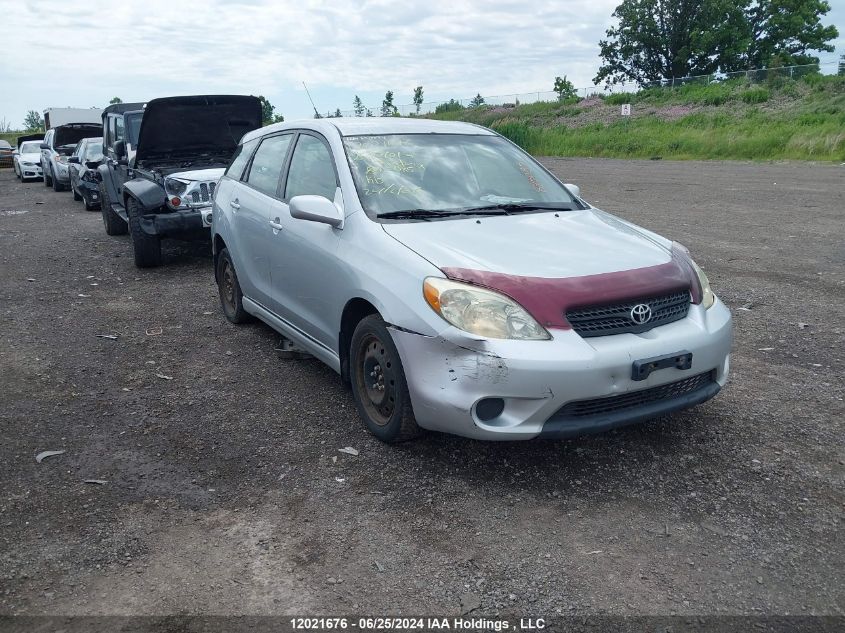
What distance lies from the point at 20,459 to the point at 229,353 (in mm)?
2029

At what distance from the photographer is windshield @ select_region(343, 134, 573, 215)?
454 cm

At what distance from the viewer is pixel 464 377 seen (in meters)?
3.49

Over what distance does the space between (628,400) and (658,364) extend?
8.9 inches

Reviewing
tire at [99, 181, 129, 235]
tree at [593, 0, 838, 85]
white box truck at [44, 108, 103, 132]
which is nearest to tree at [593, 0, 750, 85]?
tree at [593, 0, 838, 85]

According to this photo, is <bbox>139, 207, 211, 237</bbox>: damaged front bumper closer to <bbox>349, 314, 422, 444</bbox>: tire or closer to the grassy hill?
<bbox>349, 314, 422, 444</bbox>: tire

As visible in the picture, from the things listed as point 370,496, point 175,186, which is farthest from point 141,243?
point 370,496

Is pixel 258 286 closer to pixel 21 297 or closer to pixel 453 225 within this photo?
pixel 453 225

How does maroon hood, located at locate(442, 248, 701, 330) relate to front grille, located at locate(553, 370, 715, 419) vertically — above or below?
above

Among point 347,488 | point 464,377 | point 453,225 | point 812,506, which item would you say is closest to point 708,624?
point 812,506

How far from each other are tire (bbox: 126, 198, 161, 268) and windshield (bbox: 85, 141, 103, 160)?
822cm

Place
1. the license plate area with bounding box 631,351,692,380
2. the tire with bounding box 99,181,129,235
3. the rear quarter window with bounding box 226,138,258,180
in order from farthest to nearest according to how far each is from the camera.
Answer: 1. the tire with bounding box 99,181,129,235
2. the rear quarter window with bounding box 226,138,258,180
3. the license plate area with bounding box 631,351,692,380

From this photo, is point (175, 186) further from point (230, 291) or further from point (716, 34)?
point (716, 34)

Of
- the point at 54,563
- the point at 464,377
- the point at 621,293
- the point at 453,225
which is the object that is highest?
the point at 453,225

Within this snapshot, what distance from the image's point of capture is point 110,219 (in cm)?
1211
